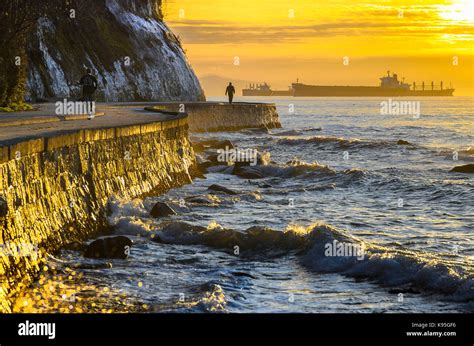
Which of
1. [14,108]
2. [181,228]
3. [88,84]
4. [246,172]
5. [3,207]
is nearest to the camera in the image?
[3,207]

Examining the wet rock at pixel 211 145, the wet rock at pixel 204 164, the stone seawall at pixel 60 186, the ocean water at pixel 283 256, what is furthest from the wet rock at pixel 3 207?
the wet rock at pixel 211 145

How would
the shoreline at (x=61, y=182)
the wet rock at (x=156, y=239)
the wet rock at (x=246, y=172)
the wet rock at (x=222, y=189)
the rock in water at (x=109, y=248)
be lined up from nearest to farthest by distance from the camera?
the shoreline at (x=61, y=182) → the rock in water at (x=109, y=248) → the wet rock at (x=156, y=239) → the wet rock at (x=222, y=189) → the wet rock at (x=246, y=172)

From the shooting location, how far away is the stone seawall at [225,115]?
5562cm

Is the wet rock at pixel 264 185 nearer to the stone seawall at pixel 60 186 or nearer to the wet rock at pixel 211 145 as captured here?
the stone seawall at pixel 60 186

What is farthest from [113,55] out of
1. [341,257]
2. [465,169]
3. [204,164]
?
[341,257]

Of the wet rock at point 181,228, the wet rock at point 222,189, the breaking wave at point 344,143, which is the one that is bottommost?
the breaking wave at point 344,143

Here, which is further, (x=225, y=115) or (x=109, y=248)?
(x=225, y=115)

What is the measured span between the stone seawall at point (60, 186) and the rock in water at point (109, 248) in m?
0.46

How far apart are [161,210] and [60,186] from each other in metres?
4.15

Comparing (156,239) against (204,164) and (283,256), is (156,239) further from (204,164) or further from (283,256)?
(204,164)

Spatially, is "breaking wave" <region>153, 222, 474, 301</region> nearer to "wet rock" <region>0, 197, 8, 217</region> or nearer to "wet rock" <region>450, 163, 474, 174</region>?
"wet rock" <region>0, 197, 8, 217</region>

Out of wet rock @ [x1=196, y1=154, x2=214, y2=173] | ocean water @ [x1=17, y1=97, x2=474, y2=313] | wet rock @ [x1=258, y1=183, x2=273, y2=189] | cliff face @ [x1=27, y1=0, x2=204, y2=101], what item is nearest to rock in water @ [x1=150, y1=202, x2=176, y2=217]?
ocean water @ [x1=17, y1=97, x2=474, y2=313]

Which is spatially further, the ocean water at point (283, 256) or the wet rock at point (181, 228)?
the wet rock at point (181, 228)

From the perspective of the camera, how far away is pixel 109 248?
46.9 ft
